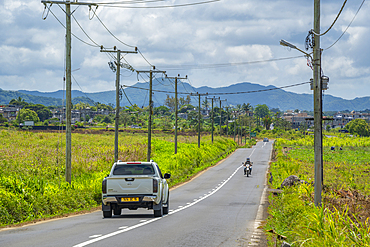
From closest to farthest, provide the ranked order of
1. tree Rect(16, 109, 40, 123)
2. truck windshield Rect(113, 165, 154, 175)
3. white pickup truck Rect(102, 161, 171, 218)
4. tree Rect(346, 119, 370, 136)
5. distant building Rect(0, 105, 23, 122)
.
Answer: white pickup truck Rect(102, 161, 171, 218) → truck windshield Rect(113, 165, 154, 175) → tree Rect(16, 109, 40, 123) → distant building Rect(0, 105, 23, 122) → tree Rect(346, 119, 370, 136)

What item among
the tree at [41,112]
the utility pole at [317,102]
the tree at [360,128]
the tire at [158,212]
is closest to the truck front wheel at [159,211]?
the tire at [158,212]

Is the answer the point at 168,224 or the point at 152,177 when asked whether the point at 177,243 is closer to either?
the point at 168,224

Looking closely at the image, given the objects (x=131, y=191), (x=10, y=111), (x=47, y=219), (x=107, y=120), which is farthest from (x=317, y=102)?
(x=10, y=111)

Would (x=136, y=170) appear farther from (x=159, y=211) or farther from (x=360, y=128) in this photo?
(x=360, y=128)

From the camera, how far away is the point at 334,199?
1645cm

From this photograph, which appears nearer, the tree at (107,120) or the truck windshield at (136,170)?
the truck windshield at (136,170)

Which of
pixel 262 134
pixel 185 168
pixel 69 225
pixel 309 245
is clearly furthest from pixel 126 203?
pixel 262 134

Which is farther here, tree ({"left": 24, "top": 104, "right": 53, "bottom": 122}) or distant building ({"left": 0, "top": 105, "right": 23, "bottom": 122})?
distant building ({"left": 0, "top": 105, "right": 23, "bottom": 122})

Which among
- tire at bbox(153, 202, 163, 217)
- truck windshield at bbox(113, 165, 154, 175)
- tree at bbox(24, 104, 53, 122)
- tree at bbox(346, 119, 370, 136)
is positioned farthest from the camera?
tree at bbox(346, 119, 370, 136)

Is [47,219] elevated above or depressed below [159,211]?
below

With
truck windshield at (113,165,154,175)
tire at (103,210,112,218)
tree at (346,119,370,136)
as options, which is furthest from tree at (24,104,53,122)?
tire at (103,210,112,218)

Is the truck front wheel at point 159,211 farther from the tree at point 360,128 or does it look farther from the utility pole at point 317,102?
the tree at point 360,128

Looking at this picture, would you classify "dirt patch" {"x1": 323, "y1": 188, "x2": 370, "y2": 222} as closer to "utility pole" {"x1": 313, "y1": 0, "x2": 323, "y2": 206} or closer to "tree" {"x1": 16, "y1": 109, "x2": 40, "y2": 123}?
"utility pole" {"x1": 313, "y1": 0, "x2": 323, "y2": 206}

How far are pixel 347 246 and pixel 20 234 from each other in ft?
26.2
